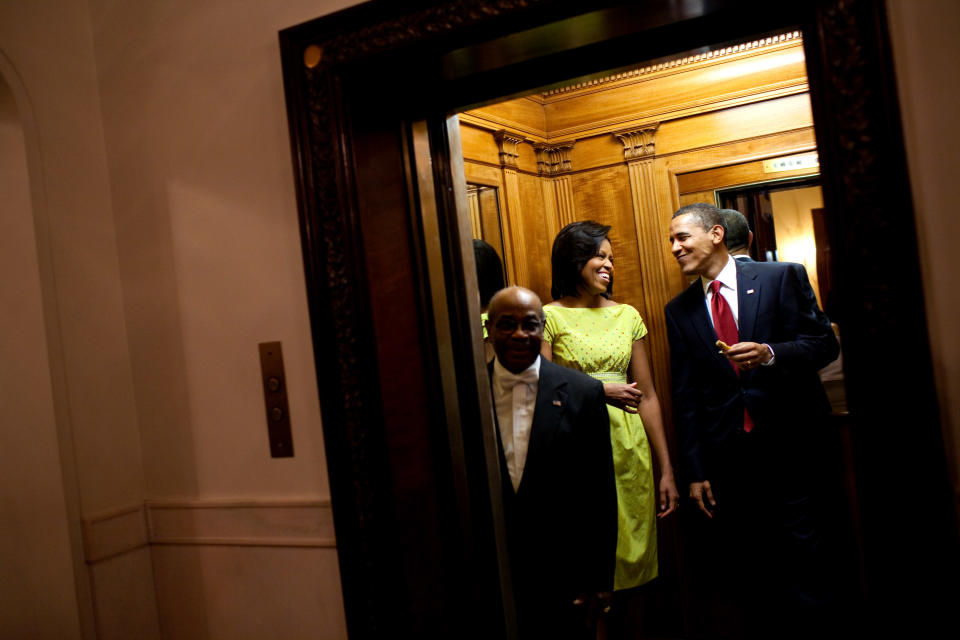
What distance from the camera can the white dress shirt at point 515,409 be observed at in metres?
2.17

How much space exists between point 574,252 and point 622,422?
707 mm

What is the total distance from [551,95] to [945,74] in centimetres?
222

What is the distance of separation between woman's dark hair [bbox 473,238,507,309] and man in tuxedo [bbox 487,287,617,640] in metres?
0.58

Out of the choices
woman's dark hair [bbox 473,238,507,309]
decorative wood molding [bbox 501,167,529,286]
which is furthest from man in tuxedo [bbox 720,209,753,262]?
woman's dark hair [bbox 473,238,507,309]

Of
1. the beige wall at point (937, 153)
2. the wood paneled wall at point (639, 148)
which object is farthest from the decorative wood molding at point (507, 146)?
the beige wall at point (937, 153)

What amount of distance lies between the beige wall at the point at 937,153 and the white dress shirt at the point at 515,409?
3.73 feet

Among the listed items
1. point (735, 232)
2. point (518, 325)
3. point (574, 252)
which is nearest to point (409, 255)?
point (518, 325)

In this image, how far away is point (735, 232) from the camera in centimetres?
292

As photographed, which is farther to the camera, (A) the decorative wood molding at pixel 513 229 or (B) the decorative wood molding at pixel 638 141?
(B) the decorative wood molding at pixel 638 141

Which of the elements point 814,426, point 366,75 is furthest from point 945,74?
point 814,426

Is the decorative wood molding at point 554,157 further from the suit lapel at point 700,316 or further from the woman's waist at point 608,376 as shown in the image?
the woman's waist at point 608,376

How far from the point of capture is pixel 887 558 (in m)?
1.30

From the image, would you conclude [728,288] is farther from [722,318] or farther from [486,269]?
[486,269]

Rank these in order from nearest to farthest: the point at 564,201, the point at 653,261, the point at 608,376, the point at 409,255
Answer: the point at 409,255
the point at 608,376
the point at 653,261
the point at 564,201
